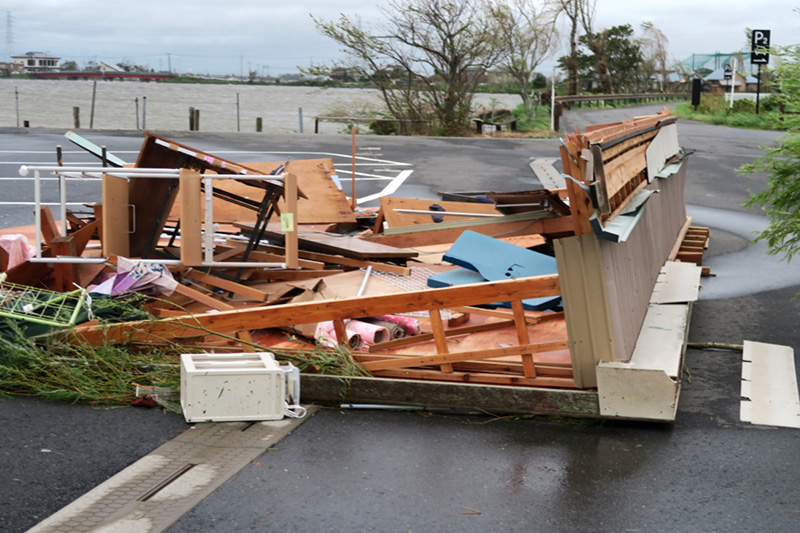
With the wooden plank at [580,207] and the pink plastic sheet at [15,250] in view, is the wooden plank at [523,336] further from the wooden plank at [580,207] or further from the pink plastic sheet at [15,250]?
the pink plastic sheet at [15,250]

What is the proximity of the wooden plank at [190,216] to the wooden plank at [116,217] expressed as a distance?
0.76 m

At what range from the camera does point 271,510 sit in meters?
4.20

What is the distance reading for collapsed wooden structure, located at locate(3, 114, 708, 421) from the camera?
523cm

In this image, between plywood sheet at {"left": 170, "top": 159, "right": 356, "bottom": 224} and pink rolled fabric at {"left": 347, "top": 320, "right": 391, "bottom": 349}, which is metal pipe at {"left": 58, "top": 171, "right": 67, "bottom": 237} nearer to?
pink rolled fabric at {"left": 347, "top": 320, "right": 391, "bottom": 349}

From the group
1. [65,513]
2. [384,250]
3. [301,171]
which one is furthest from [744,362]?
[301,171]

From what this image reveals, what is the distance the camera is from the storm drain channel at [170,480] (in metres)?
4.00

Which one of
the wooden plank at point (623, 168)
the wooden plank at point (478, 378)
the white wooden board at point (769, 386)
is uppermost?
the wooden plank at point (623, 168)

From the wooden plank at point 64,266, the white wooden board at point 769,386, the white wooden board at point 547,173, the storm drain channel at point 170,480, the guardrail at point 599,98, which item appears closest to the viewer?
the storm drain channel at point 170,480

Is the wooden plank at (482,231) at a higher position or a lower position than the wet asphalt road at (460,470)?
higher

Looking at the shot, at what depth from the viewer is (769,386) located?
20.5 ft

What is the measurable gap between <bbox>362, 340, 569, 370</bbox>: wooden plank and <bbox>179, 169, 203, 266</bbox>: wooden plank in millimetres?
2130

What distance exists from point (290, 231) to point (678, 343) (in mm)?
3470

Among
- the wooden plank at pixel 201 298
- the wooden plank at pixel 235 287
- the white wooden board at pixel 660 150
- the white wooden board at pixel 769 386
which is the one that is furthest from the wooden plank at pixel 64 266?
the white wooden board at pixel 769 386

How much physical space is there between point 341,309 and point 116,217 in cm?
278
